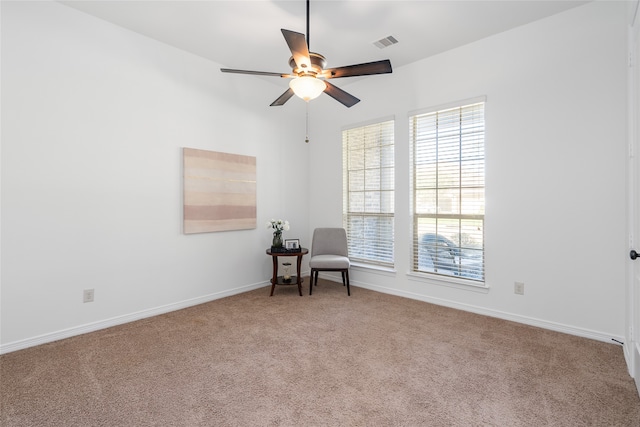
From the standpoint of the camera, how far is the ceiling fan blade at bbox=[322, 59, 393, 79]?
2.35 metres

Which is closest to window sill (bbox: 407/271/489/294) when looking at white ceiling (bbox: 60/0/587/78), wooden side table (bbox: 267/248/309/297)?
wooden side table (bbox: 267/248/309/297)

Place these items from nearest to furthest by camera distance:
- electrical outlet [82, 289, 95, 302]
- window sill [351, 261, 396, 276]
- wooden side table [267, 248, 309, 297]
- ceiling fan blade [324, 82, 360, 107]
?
1. ceiling fan blade [324, 82, 360, 107]
2. electrical outlet [82, 289, 95, 302]
3. wooden side table [267, 248, 309, 297]
4. window sill [351, 261, 396, 276]

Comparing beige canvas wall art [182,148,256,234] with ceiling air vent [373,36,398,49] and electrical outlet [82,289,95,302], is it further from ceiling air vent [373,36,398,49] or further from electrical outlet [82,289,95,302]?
ceiling air vent [373,36,398,49]

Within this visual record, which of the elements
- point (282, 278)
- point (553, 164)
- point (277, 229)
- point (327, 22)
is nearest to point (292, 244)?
point (277, 229)

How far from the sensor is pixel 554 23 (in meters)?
2.90

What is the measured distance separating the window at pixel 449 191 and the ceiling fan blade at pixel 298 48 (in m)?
1.96

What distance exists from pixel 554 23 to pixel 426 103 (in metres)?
1.31

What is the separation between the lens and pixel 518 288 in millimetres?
3146

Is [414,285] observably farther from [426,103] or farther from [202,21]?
[202,21]

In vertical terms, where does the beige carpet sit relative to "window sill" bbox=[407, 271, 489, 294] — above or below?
below

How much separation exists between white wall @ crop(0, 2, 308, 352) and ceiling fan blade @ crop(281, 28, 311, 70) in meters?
1.87

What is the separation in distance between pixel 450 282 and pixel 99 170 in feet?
12.5

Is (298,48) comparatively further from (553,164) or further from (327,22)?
(553,164)

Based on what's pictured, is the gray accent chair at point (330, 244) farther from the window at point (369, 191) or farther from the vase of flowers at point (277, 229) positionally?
the vase of flowers at point (277, 229)
